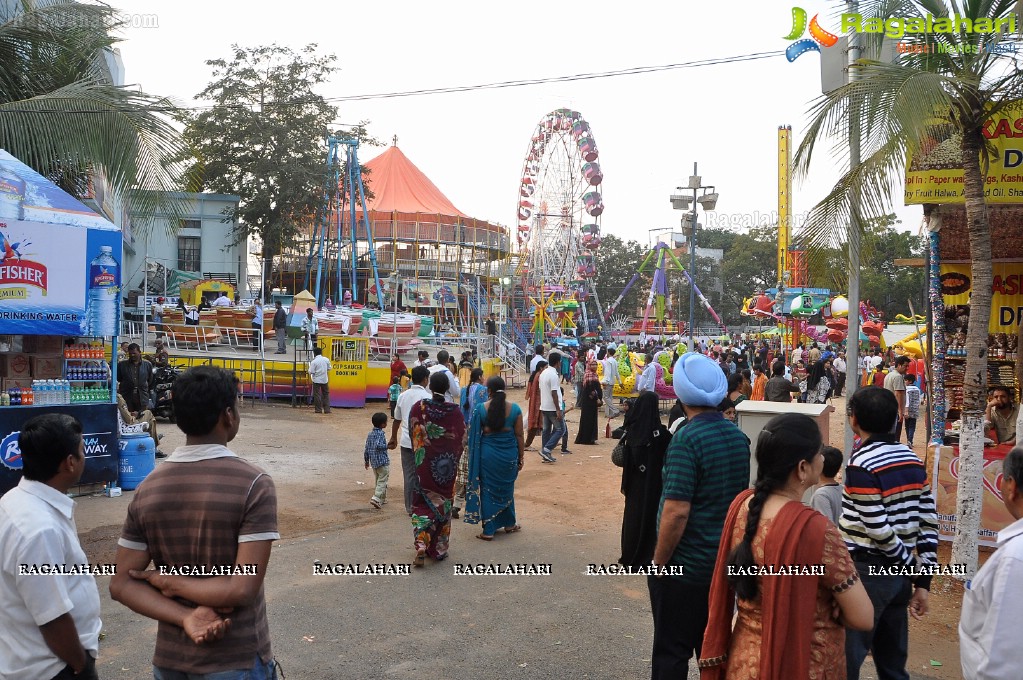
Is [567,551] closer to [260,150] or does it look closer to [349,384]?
[349,384]

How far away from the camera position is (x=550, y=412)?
12094 mm

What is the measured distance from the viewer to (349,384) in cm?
1888

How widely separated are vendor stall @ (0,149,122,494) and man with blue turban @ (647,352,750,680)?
6.44m

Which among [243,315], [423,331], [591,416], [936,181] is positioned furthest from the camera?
[423,331]

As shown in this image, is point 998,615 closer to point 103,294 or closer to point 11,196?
point 11,196

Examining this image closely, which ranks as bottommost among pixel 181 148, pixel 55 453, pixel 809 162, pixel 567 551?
pixel 567 551

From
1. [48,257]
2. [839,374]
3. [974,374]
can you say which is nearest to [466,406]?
[48,257]

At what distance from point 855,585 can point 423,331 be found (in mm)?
24811

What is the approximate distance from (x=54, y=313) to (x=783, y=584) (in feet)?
24.5

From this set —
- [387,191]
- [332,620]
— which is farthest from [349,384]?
[387,191]

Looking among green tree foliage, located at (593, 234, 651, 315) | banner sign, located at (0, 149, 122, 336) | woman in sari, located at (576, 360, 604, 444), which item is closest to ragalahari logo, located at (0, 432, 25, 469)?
banner sign, located at (0, 149, 122, 336)

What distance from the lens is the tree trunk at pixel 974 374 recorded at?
5.70m

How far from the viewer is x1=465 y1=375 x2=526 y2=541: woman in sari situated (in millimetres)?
7109

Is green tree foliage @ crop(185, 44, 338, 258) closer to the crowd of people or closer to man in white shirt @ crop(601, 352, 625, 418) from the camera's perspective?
man in white shirt @ crop(601, 352, 625, 418)
